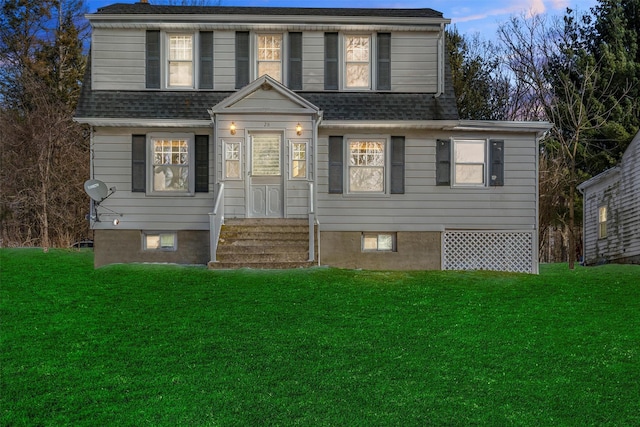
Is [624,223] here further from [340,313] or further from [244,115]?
[340,313]

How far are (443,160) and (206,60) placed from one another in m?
6.13

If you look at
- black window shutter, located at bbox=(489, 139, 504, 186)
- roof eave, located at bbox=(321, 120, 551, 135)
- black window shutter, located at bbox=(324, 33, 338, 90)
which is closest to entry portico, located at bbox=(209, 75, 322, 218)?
roof eave, located at bbox=(321, 120, 551, 135)

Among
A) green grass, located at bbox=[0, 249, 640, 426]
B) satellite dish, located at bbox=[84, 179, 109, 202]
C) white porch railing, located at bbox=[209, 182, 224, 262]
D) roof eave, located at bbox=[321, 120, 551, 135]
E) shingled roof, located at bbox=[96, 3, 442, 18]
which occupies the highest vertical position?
shingled roof, located at bbox=[96, 3, 442, 18]

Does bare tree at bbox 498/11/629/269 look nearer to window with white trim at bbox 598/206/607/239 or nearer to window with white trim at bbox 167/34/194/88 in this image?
window with white trim at bbox 598/206/607/239

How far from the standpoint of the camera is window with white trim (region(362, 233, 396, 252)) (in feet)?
58.9

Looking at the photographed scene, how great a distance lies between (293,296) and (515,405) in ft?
17.4

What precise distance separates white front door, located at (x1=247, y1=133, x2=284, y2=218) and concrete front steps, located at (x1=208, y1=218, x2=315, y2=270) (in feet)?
1.32

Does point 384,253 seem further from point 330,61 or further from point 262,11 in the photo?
point 262,11

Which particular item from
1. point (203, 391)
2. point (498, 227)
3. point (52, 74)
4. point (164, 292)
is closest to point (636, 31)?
point (498, 227)

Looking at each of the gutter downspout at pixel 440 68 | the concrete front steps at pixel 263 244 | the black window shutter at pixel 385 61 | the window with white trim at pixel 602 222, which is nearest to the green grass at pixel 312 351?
the concrete front steps at pixel 263 244

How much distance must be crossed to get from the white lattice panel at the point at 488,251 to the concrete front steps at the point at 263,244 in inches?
141

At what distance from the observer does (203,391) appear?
8766 millimetres

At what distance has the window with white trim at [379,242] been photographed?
17953 mm

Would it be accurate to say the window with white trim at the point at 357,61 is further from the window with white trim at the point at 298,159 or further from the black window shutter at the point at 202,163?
the black window shutter at the point at 202,163
